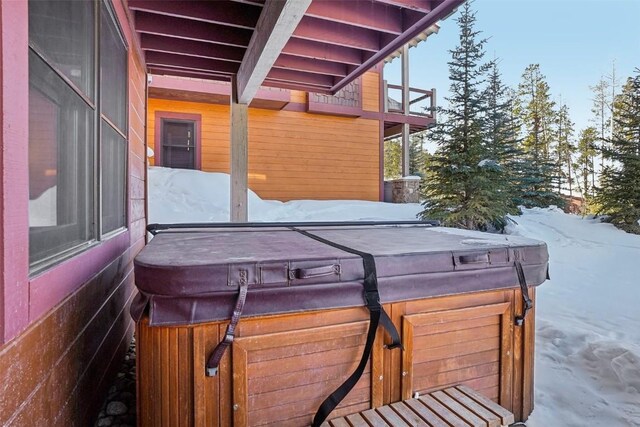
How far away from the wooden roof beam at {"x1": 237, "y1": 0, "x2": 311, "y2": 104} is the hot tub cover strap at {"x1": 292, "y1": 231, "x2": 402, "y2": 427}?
60.2 inches

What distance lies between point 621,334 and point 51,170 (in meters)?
4.19

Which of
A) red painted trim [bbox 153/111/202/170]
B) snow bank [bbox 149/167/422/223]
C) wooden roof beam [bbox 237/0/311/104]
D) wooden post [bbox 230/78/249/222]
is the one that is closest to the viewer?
wooden roof beam [bbox 237/0/311/104]

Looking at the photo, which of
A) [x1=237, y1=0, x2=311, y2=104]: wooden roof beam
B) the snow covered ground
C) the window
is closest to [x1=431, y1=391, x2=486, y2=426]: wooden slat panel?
the snow covered ground

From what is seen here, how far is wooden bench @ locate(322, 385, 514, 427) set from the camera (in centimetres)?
143

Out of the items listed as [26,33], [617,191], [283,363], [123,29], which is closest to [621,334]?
[283,363]

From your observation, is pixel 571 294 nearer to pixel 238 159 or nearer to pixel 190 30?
pixel 238 159

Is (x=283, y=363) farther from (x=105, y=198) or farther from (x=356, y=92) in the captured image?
(x=356, y=92)

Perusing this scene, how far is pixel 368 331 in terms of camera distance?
4.93ft

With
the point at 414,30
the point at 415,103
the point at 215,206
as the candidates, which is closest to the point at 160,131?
the point at 215,206

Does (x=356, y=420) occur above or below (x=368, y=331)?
below

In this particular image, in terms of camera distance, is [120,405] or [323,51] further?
[323,51]

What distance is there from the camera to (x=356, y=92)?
926cm

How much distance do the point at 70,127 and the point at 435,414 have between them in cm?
192

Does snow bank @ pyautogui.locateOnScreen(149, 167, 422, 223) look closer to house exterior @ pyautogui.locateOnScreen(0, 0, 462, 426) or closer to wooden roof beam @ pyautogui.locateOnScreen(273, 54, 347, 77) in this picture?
house exterior @ pyautogui.locateOnScreen(0, 0, 462, 426)
